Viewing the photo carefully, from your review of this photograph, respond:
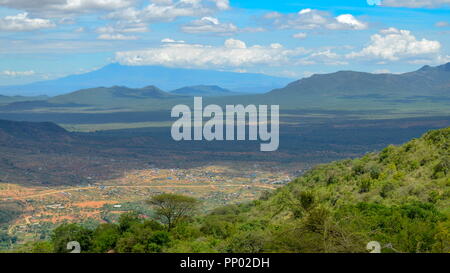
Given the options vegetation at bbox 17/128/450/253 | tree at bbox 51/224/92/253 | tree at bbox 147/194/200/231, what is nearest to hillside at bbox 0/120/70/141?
vegetation at bbox 17/128/450/253

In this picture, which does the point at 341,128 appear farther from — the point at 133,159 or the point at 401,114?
the point at 133,159

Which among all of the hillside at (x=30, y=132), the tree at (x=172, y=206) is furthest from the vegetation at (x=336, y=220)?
the hillside at (x=30, y=132)

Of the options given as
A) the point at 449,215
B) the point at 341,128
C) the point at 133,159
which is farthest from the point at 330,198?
the point at 341,128

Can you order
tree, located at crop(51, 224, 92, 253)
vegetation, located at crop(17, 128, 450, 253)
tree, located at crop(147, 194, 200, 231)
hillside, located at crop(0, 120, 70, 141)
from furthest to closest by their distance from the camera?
hillside, located at crop(0, 120, 70, 141)
tree, located at crop(147, 194, 200, 231)
tree, located at crop(51, 224, 92, 253)
vegetation, located at crop(17, 128, 450, 253)

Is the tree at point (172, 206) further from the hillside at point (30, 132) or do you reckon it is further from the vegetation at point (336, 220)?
the hillside at point (30, 132)

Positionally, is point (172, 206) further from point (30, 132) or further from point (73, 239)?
point (30, 132)

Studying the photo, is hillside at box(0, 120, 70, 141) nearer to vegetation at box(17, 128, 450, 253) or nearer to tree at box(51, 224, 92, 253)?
vegetation at box(17, 128, 450, 253)

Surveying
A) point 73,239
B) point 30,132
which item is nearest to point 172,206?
point 73,239
